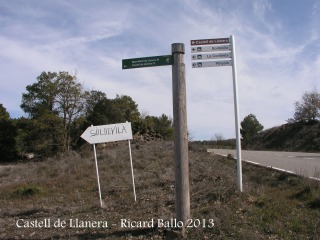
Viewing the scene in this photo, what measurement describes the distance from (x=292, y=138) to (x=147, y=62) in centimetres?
3639

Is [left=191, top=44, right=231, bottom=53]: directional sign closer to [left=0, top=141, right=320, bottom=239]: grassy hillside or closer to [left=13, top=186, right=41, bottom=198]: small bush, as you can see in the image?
[left=0, top=141, right=320, bottom=239]: grassy hillside

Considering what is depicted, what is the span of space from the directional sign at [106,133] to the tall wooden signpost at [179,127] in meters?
3.24

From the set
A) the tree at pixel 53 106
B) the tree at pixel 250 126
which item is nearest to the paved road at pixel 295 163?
the tree at pixel 53 106

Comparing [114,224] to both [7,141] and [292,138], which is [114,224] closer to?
[292,138]

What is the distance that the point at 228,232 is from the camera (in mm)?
6105

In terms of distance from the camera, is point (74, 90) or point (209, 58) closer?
point (209, 58)

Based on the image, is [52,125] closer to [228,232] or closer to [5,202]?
[5,202]

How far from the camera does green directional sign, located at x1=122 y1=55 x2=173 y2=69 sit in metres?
6.75

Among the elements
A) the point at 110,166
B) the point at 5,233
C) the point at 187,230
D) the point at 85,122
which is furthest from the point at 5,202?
the point at 85,122

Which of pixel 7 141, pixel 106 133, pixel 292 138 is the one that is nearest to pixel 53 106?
pixel 7 141

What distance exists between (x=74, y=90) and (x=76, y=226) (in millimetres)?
37902

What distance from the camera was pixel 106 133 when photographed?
31.8ft

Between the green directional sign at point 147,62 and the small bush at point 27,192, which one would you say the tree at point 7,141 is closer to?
the small bush at point 27,192

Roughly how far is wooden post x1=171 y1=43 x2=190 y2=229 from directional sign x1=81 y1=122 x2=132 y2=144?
3.35 meters
